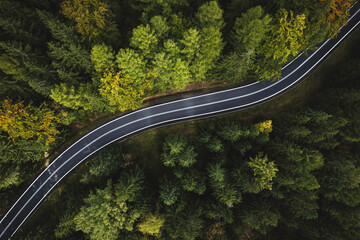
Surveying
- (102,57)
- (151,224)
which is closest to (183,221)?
(151,224)

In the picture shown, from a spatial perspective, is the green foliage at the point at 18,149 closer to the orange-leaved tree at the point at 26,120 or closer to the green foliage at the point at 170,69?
the orange-leaved tree at the point at 26,120

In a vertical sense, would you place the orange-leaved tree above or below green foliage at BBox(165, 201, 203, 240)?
above

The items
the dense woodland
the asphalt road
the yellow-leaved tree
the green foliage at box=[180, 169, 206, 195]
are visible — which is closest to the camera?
the yellow-leaved tree

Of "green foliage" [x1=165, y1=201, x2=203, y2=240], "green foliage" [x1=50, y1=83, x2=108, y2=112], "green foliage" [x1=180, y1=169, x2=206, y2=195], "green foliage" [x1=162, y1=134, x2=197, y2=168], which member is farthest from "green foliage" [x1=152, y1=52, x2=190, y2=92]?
"green foliage" [x1=165, y1=201, x2=203, y2=240]

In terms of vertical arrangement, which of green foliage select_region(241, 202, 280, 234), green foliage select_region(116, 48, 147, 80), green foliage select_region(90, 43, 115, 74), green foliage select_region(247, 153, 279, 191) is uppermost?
green foliage select_region(90, 43, 115, 74)

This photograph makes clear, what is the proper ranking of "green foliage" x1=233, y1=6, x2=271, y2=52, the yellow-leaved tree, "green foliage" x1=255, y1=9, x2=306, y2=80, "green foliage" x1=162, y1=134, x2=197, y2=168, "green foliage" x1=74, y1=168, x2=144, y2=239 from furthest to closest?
"green foliage" x1=162, y1=134, x2=197, y2=168 < the yellow-leaved tree < "green foliage" x1=74, y1=168, x2=144, y2=239 < "green foliage" x1=255, y1=9, x2=306, y2=80 < "green foliage" x1=233, y1=6, x2=271, y2=52

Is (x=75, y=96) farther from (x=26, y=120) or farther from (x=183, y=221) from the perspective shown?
(x=183, y=221)

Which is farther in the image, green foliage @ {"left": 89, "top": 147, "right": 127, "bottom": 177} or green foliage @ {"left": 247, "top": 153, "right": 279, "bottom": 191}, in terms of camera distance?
green foliage @ {"left": 89, "top": 147, "right": 127, "bottom": 177}

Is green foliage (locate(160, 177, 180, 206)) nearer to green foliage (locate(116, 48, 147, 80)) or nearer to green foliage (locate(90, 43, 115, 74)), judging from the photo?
green foliage (locate(116, 48, 147, 80))
